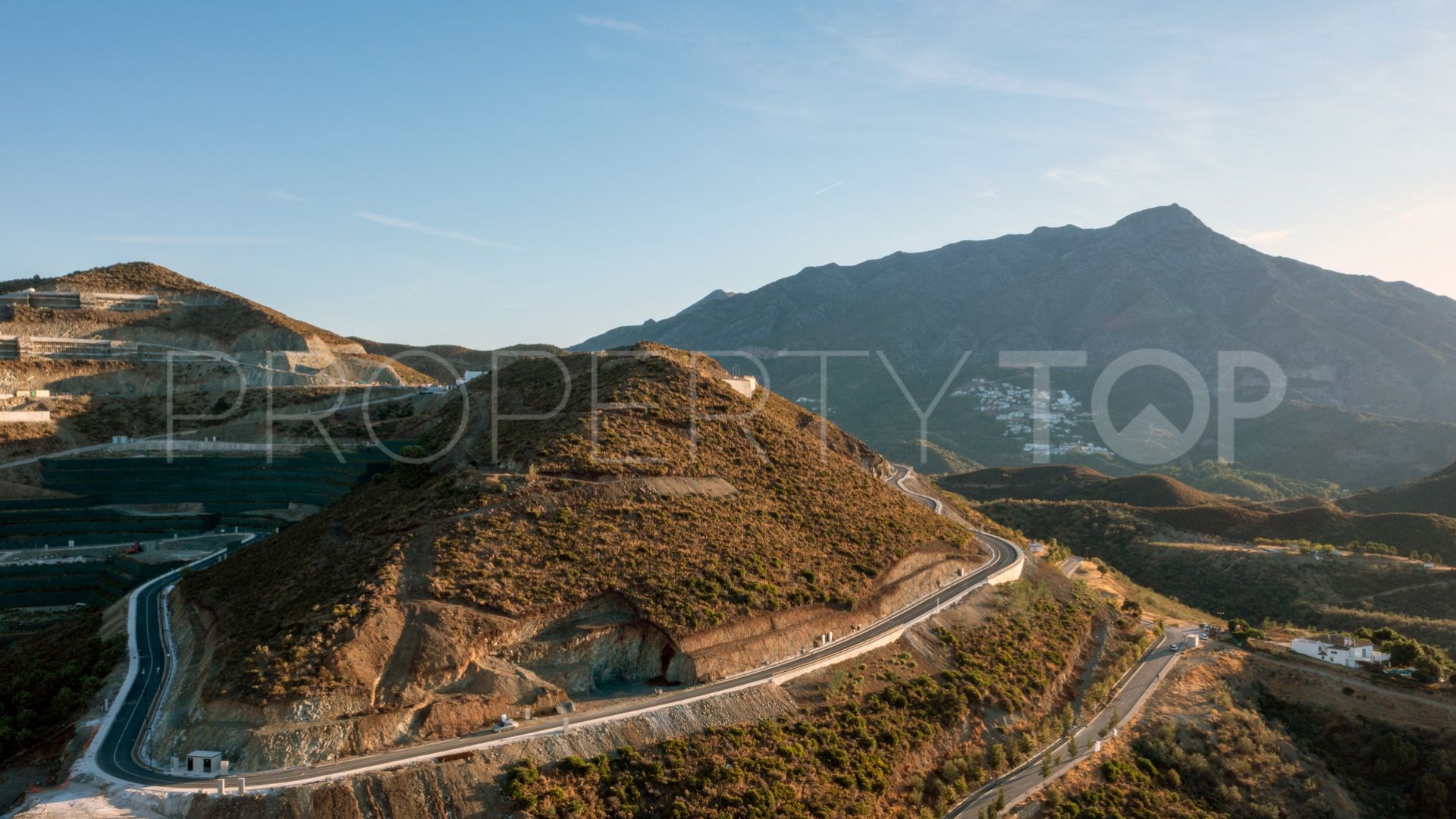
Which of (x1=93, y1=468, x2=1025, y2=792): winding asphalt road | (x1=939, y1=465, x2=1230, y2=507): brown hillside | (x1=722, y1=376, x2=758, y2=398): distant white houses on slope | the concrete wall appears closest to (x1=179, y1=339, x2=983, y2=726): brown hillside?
(x1=93, y1=468, x2=1025, y2=792): winding asphalt road

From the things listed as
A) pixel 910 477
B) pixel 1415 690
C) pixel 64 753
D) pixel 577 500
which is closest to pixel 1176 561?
pixel 910 477

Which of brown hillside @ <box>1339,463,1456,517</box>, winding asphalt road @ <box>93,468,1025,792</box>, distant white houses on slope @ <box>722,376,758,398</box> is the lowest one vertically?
brown hillside @ <box>1339,463,1456,517</box>

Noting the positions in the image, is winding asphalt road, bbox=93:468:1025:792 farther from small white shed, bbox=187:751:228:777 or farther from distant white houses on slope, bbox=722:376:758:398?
distant white houses on slope, bbox=722:376:758:398

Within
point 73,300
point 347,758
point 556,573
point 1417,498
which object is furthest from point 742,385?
point 1417,498

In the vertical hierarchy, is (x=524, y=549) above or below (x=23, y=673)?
above

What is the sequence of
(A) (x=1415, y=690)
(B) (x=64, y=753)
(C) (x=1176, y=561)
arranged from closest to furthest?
(B) (x=64, y=753)
(A) (x=1415, y=690)
(C) (x=1176, y=561)

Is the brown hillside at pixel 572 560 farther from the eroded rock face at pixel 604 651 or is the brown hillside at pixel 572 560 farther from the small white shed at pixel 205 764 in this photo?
the small white shed at pixel 205 764

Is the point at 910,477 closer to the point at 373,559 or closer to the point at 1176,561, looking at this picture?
the point at 1176,561

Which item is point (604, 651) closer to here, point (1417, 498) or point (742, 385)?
point (742, 385)
